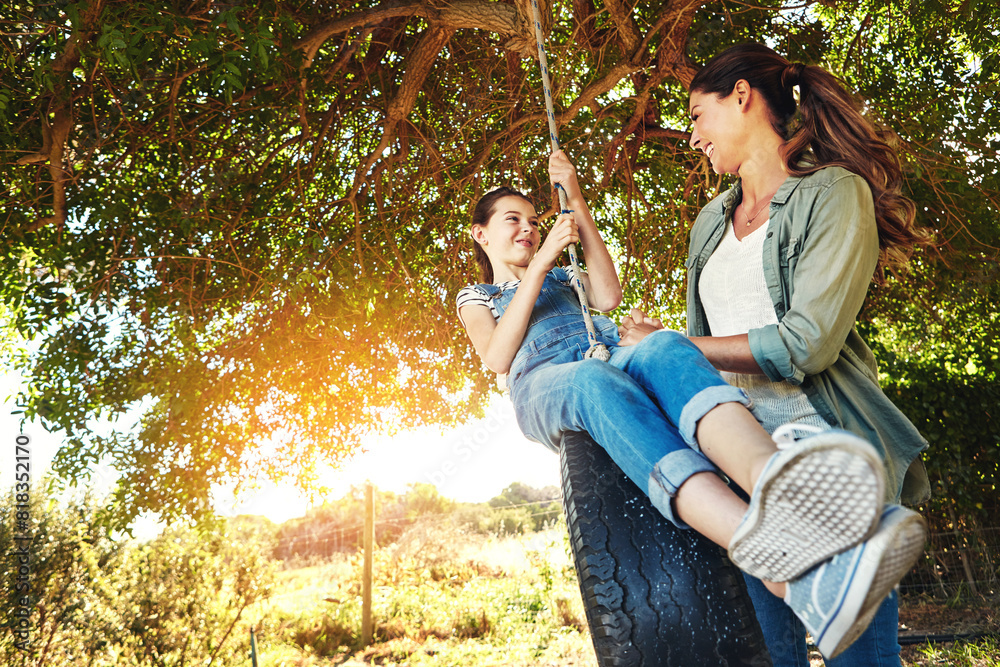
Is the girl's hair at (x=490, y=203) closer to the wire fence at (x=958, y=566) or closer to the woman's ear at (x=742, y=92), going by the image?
the woman's ear at (x=742, y=92)

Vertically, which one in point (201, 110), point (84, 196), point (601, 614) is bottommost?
point (601, 614)

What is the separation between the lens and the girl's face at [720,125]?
190 cm

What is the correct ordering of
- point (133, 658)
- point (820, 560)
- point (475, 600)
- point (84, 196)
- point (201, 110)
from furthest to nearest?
point (475, 600) < point (133, 658) < point (201, 110) < point (84, 196) < point (820, 560)

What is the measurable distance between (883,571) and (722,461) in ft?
1.07

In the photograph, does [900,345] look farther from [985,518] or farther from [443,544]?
[443,544]

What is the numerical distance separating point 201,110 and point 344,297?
65.1 inches

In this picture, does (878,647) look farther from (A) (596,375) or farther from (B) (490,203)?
(B) (490,203)

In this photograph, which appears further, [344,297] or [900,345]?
[900,345]

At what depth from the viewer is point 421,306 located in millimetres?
5188

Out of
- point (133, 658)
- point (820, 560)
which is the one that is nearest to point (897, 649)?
point (820, 560)

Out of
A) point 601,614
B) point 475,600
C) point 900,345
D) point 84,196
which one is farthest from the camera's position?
point 475,600

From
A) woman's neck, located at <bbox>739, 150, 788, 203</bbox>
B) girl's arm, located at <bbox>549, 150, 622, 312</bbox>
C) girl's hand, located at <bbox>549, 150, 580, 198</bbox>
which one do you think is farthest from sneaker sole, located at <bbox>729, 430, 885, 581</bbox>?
girl's hand, located at <bbox>549, 150, 580, 198</bbox>

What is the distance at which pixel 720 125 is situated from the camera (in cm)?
192

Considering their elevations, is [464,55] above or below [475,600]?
above
